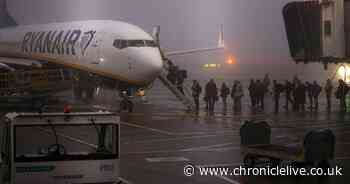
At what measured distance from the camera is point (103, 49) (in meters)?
29.6

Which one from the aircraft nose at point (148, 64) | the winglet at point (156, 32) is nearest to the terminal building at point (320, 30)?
the aircraft nose at point (148, 64)

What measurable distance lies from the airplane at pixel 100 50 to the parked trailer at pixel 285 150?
46.3ft

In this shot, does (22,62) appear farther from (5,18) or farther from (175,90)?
(5,18)

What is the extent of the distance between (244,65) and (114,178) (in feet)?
99.7

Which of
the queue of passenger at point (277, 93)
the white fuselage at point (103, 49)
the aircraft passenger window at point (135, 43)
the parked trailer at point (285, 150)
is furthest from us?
the queue of passenger at point (277, 93)

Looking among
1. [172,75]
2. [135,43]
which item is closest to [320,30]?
[135,43]

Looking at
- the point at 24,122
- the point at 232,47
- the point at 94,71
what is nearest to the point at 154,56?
the point at 94,71

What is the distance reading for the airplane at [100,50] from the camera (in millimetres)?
28547

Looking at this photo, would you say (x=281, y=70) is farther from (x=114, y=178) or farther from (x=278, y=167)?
(x=114, y=178)

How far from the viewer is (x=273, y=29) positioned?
106ft

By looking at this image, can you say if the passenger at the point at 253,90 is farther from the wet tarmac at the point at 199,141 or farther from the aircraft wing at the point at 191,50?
the aircraft wing at the point at 191,50

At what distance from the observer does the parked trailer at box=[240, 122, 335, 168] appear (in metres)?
12.7

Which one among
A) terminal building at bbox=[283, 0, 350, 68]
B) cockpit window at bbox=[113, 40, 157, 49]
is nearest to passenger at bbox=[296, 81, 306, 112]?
cockpit window at bbox=[113, 40, 157, 49]

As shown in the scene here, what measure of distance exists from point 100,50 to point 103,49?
0.58 ft
